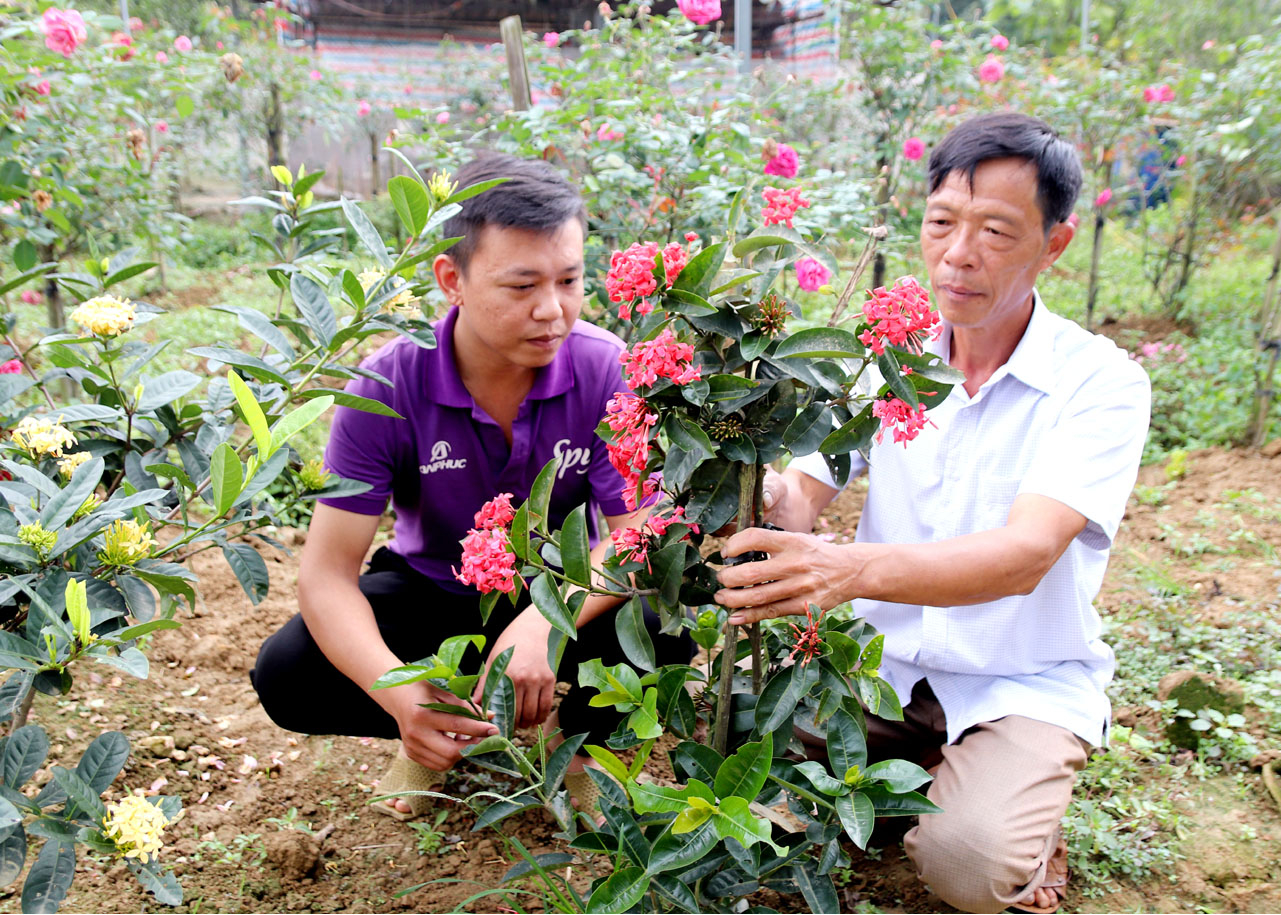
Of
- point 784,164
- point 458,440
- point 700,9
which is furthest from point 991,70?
point 458,440

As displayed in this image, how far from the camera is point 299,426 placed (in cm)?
121

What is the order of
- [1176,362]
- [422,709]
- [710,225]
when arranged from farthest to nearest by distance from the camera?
[1176,362], [710,225], [422,709]

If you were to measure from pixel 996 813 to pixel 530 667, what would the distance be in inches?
35.4

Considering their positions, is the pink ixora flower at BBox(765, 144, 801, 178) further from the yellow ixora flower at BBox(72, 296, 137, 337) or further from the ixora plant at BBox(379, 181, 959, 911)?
the yellow ixora flower at BBox(72, 296, 137, 337)

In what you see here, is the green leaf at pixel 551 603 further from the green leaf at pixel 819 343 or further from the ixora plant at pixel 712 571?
the green leaf at pixel 819 343

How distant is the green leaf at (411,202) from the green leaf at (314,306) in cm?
21

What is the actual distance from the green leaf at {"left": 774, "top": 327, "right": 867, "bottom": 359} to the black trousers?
100 cm

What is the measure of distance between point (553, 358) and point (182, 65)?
4.38 meters

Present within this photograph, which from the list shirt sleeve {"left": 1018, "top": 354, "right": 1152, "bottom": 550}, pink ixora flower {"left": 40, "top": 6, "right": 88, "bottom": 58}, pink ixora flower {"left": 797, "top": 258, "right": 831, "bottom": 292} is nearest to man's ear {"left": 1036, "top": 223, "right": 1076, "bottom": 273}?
shirt sleeve {"left": 1018, "top": 354, "right": 1152, "bottom": 550}

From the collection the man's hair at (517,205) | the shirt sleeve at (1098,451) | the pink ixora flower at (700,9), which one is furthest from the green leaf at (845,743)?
the pink ixora flower at (700,9)

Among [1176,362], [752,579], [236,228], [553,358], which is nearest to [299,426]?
[752,579]

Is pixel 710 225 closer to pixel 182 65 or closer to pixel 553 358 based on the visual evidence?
pixel 553 358

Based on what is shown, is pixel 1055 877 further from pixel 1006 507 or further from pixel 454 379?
pixel 454 379

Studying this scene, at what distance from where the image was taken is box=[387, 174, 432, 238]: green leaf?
57.7 inches
